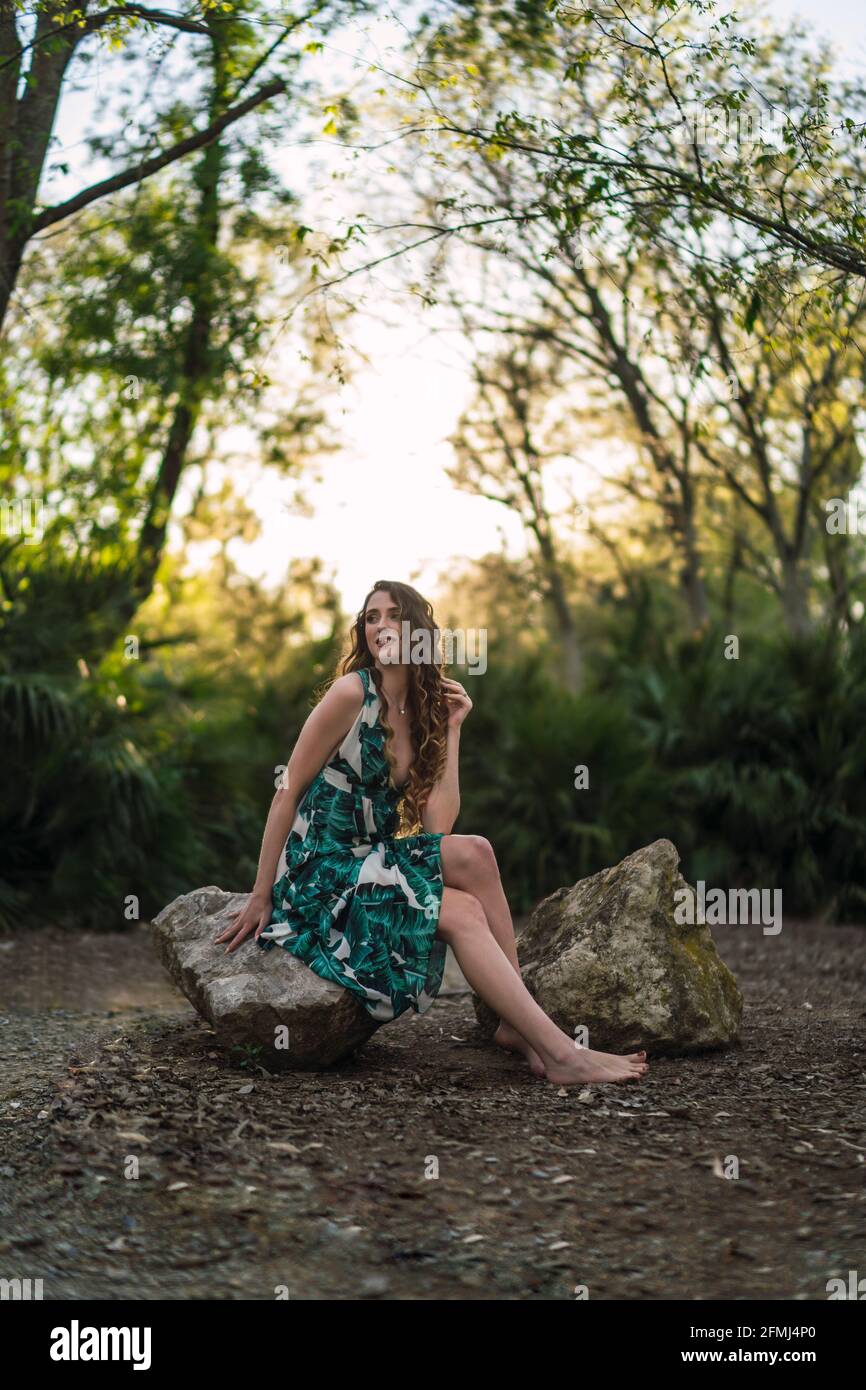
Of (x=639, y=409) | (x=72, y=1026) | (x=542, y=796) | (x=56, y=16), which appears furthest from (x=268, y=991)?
(x=639, y=409)

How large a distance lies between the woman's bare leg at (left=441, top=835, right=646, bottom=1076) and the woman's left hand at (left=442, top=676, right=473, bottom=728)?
47 cm

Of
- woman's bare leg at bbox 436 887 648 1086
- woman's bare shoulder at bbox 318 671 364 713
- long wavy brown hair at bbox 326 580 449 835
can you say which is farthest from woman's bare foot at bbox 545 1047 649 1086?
woman's bare shoulder at bbox 318 671 364 713

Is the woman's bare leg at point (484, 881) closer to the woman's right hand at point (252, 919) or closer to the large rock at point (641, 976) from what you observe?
the large rock at point (641, 976)

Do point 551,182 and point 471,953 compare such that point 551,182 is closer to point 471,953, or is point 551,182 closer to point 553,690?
point 471,953

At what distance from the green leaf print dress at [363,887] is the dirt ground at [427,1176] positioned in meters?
0.34

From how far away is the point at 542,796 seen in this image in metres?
9.60

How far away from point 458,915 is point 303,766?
71cm

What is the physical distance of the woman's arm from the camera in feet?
14.0

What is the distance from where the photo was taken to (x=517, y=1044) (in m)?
4.46

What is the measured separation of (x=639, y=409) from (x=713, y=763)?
5.33m

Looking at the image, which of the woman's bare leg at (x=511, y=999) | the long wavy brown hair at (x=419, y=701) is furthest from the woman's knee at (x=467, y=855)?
the long wavy brown hair at (x=419, y=701)
